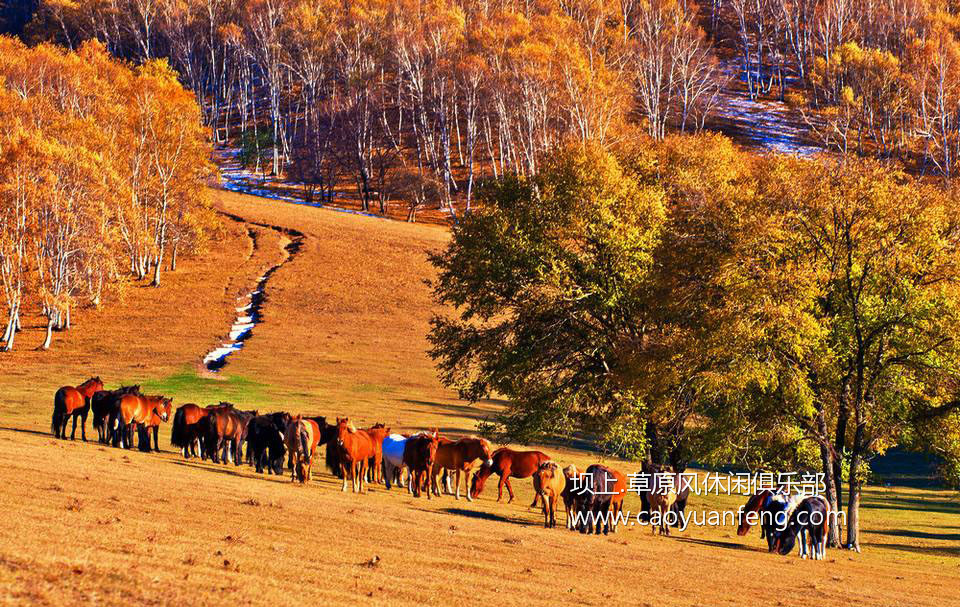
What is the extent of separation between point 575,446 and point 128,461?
1093 inches

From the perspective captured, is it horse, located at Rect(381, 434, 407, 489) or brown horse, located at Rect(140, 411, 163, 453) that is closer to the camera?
horse, located at Rect(381, 434, 407, 489)

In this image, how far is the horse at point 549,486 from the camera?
88.1 ft

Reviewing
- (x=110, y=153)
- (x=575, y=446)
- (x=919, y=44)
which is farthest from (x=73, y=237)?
(x=919, y=44)

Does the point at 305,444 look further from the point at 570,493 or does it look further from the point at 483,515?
the point at 570,493

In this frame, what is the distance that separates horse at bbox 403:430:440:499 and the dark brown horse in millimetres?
7385

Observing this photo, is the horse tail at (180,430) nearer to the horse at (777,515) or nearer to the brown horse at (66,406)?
the brown horse at (66,406)

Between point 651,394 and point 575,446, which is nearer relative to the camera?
point 651,394

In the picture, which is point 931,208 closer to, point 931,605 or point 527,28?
point 931,605

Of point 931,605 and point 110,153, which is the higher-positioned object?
point 110,153

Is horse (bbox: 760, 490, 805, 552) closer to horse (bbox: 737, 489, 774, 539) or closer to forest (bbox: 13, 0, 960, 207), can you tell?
horse (bbox: 737, 489, 774, 539)

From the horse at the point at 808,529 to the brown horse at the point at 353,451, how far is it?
12865 millimetres

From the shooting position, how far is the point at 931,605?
1891 centimetres

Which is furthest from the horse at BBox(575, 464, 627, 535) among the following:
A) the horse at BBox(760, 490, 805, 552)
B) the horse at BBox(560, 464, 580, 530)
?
the horse at BBox(760, 490, 805, 552)

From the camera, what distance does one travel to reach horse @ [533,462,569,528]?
26.9 metres
